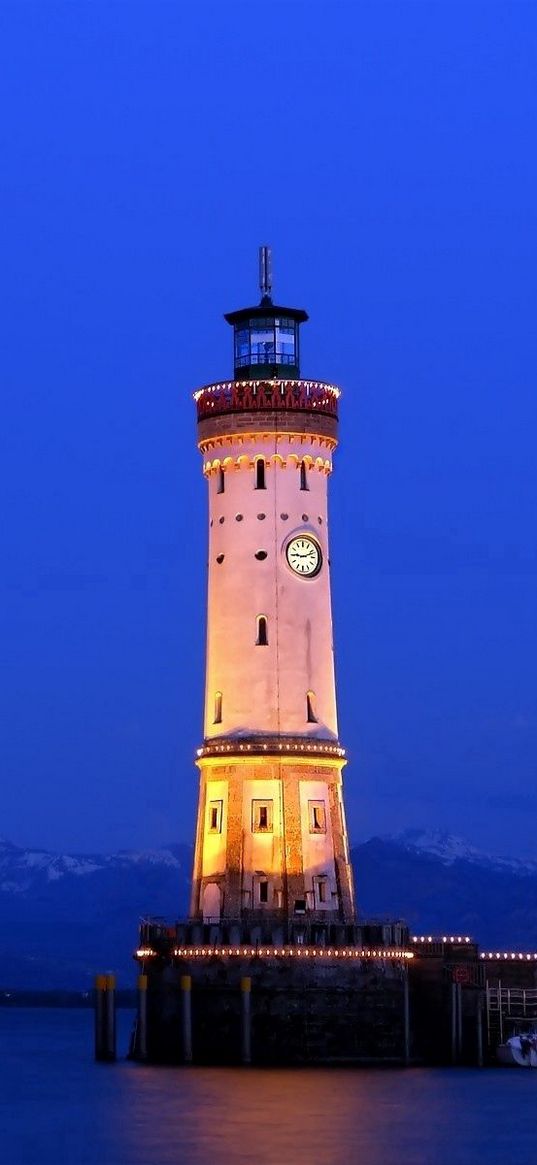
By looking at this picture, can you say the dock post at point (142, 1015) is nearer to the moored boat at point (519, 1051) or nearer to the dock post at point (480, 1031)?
the dock post at point (480, 1031)

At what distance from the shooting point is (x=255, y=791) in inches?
4048

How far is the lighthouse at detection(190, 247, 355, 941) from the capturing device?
336 ft

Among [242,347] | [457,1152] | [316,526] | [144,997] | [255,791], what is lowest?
[457,1152]

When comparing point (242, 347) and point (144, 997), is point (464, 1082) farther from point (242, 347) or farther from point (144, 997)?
point (242, 347)

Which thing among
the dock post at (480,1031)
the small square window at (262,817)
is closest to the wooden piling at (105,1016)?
the small square window at (262,817)

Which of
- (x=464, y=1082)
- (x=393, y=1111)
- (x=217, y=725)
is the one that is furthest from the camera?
(x=217, y=725)

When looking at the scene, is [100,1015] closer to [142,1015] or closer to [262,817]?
[142,1015]

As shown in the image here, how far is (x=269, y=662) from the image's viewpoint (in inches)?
4092

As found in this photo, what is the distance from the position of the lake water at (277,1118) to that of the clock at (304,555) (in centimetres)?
1809

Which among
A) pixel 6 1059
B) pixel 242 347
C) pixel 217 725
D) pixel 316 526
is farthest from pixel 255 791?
pixel 6 1059

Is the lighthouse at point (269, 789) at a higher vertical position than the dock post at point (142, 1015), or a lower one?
higher

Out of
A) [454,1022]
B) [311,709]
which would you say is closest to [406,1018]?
[454,1022]

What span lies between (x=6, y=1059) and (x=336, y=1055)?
41.1 m

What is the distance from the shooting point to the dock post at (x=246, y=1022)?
316ft
